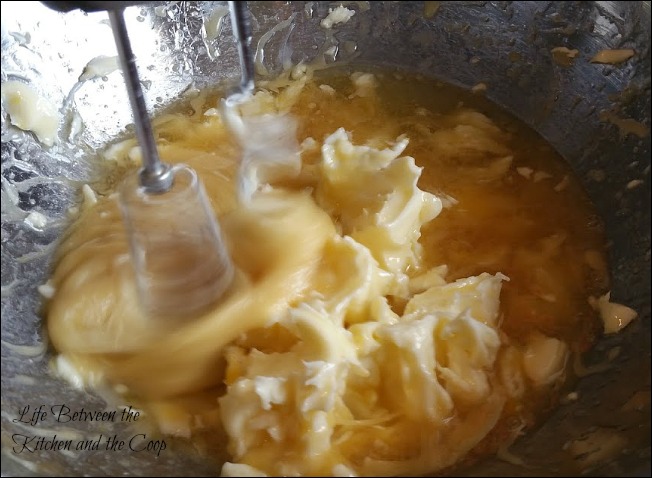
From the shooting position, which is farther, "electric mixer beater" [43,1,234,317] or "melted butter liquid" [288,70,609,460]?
"melted butter liquid" [288,70,609,460]

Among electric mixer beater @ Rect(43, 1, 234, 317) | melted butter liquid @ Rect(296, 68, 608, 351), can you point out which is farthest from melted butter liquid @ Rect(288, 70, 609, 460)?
electric mixer beater @ Rect(43, 1, 234, 317)

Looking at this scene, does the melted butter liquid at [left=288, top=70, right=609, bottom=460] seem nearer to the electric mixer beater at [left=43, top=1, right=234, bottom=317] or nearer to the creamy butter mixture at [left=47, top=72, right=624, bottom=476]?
the creamy butter mixture at [left=47, top=72, right=624, bottom=476]

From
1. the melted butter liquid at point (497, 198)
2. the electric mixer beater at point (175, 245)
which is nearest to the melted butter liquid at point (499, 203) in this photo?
the melted butter liquid at point (497, 198)

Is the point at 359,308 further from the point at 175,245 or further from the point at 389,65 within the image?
the point at 389,65

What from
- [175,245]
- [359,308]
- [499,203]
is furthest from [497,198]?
[175,245]

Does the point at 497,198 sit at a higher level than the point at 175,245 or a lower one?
lower

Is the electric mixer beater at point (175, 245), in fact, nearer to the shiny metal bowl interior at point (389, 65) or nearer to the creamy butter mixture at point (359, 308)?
the creamy butter mixture at point (359, 308)
